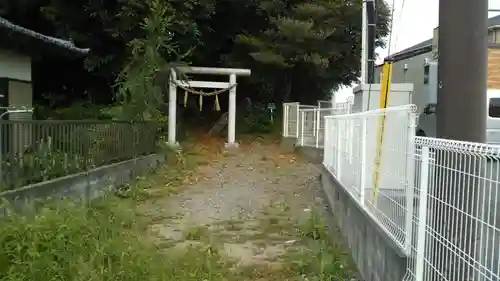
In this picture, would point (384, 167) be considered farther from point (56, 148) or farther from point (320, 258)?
point (56, 148)

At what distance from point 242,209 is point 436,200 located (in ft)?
19.9

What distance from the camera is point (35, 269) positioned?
14.5ft

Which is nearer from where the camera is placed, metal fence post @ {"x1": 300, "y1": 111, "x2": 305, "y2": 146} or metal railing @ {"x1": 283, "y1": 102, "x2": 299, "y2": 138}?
metal fence post @ {"x1": 300, "y1": 111, "x2": 305, "y2": 146}

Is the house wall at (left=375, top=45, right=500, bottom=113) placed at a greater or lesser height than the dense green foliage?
lesser

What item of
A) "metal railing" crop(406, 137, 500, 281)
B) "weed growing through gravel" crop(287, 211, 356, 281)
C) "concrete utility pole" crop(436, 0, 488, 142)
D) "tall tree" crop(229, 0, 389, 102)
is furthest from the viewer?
"tall tree" crop(229, 0, 389, 102)

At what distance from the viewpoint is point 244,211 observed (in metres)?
8.70

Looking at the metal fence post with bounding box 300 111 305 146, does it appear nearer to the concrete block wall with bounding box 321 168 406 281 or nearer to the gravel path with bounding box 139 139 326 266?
the gravel path with bounding box 139 139 326 266

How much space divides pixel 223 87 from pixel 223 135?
2947 mm

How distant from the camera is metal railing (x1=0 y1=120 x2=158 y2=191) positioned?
6.50 m

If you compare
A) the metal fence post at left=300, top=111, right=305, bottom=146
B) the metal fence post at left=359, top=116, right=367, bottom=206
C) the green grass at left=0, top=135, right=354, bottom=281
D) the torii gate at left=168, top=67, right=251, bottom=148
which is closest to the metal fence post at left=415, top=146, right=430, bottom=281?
the green grass at left=0, top=135, right=354, bottom=281

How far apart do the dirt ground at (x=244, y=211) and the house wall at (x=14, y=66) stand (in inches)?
172

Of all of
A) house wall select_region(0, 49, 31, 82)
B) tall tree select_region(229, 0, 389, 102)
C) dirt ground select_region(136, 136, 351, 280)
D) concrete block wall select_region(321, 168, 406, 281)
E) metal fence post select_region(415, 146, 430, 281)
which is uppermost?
tall tree select_region(229, 0, 389, 102)

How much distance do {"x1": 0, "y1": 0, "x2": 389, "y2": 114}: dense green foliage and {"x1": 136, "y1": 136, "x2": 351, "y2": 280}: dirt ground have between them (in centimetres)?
353

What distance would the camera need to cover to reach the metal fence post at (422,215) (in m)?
3.11
